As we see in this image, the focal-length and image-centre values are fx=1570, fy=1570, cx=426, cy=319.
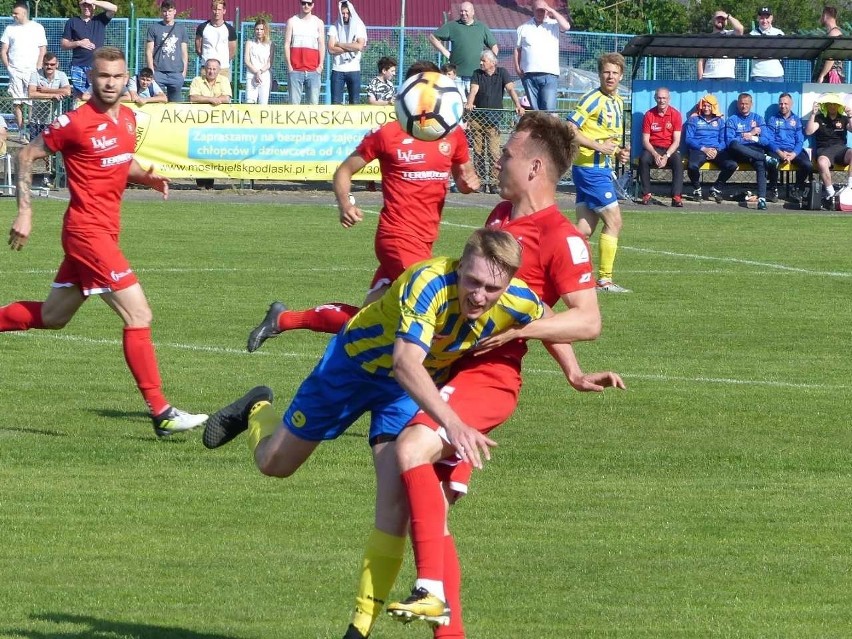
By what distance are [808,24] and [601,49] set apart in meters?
18.7

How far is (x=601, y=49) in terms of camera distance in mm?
33281

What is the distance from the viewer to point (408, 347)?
5156mm

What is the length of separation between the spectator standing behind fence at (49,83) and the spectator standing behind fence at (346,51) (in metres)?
4.47

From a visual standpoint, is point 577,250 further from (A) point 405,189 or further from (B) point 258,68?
(B) point 258,68

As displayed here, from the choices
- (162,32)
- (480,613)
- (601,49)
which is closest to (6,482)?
(480,613)

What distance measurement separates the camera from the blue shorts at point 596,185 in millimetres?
15797

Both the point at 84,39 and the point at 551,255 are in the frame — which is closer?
the point at 551,255

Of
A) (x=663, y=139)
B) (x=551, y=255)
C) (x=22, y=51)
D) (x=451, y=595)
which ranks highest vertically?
(x=22, y=51)

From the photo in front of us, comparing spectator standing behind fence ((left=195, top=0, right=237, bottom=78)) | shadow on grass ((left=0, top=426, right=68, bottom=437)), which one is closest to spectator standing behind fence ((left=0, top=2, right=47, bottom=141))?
spectator standing behind fence ((left=195, top=0, right=237, bottom=78))

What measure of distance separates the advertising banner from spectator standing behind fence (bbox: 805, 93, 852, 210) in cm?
720

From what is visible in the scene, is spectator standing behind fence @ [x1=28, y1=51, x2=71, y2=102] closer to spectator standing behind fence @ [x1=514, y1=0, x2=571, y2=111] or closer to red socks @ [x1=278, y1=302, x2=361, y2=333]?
spectator standing behind fence @ [x1=514, y1=0, x2=571, y2=111]

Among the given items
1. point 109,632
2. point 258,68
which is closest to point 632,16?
point 258,68

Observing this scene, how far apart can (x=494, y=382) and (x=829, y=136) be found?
21756mm

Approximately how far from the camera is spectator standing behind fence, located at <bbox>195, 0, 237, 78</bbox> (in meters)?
26.8
